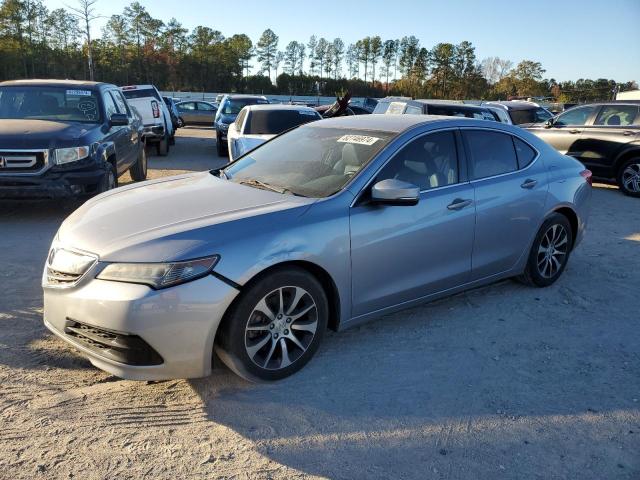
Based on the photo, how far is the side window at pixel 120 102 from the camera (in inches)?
357

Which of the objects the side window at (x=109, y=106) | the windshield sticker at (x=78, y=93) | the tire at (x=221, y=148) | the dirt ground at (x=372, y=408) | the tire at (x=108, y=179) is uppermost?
the windshield sticker at (x=78, y=93)

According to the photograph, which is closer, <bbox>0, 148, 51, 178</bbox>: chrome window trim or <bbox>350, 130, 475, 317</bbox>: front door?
<bbox>350, 130, 475, 317</bbox>: front door

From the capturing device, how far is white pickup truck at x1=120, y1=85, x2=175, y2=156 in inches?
594

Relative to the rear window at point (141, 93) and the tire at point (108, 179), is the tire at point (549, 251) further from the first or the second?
the rear window at point (141, 93)

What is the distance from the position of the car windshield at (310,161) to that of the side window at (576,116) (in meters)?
9.15

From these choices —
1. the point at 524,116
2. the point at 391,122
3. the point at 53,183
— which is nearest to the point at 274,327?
the point at 391,122

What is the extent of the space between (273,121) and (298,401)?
310 inches

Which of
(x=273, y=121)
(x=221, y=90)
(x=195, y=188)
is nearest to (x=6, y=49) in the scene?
(x=221, y=90)

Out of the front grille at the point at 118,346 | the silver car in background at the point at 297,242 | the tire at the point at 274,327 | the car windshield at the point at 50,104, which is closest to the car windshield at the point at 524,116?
the silver car in background at the point at 297,242

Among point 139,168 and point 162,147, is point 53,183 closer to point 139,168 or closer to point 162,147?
point 139,168

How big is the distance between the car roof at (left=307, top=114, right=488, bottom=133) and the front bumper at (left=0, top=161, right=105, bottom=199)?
3.67m

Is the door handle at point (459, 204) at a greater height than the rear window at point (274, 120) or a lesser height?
lesser

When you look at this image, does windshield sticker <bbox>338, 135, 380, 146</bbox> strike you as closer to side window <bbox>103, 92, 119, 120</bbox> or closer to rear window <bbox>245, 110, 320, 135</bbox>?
side window <bbox>103, 92, 119, 120</bbox>

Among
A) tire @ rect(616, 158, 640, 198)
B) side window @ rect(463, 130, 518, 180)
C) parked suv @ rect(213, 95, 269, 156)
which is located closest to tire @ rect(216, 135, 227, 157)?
parked suv @ rect(213, 95, 269, 156)
